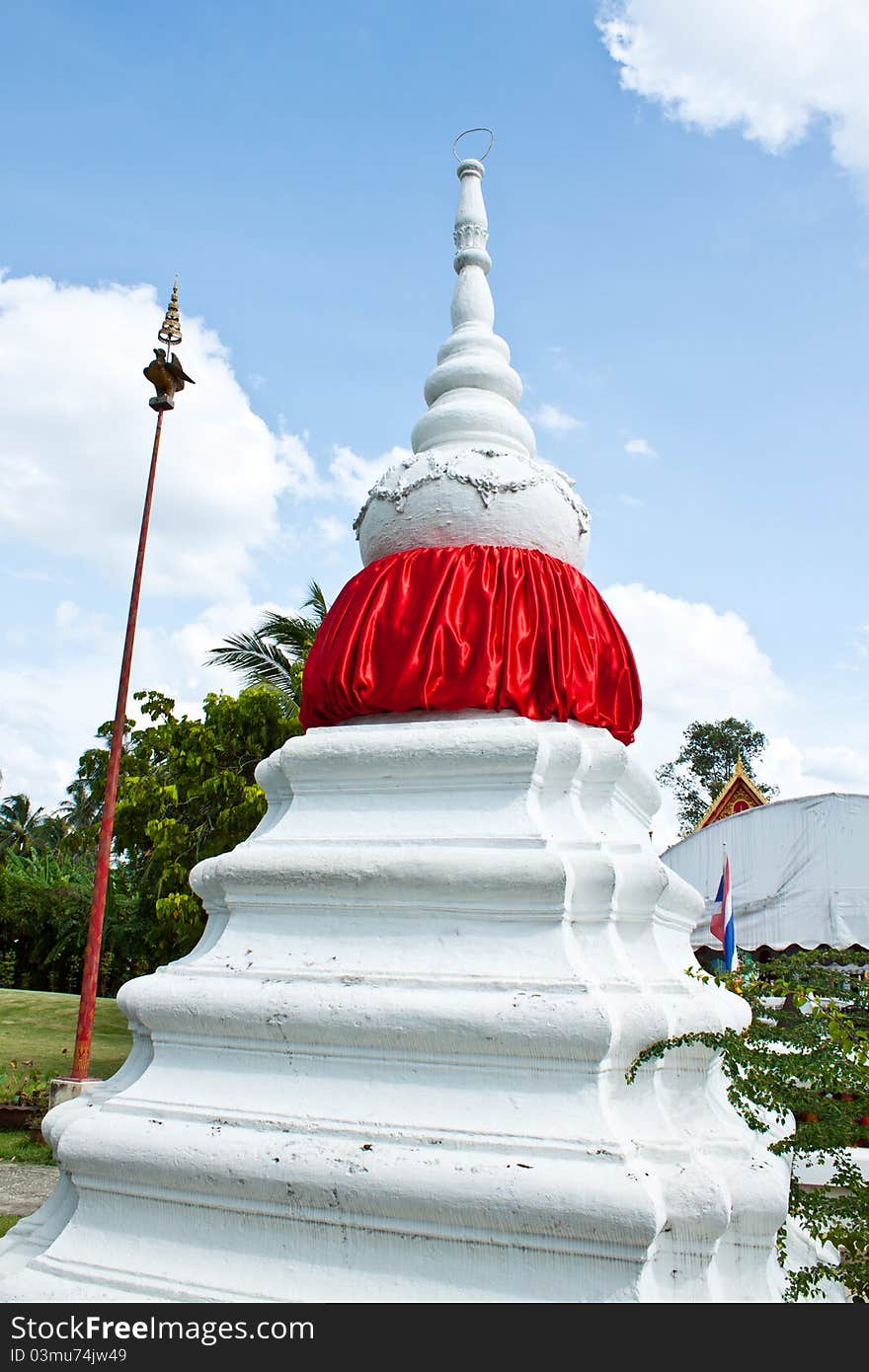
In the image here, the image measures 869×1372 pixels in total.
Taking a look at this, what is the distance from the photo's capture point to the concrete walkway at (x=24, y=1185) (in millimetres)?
7059

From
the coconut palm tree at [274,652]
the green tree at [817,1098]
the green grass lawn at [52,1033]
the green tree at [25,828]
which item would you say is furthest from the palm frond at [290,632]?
the green tree at [25,828]

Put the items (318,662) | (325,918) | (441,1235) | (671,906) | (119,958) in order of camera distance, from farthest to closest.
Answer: (119,958)
(318,662)
(671,906)
(325,918)
(441,1235)

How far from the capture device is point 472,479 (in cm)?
480

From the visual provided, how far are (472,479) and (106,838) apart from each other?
7393mm

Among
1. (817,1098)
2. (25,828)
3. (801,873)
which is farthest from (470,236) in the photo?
(25,828)

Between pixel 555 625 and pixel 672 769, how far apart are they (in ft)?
102

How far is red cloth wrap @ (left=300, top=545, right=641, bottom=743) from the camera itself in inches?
173

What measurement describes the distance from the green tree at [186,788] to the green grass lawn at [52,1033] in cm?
203

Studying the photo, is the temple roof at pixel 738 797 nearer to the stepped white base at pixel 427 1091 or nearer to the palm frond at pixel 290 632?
the palm frond at pixel 290 632

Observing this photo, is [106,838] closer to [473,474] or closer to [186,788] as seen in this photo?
[186,788]

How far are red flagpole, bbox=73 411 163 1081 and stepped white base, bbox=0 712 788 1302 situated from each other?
6.75 m

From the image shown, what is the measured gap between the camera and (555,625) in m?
4.49
